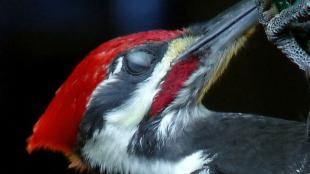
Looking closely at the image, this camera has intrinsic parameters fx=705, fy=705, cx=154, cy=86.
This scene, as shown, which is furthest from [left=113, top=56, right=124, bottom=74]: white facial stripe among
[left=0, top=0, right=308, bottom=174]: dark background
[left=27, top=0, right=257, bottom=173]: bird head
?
[left=0, top=0, right=308, bottom=174]: dark background

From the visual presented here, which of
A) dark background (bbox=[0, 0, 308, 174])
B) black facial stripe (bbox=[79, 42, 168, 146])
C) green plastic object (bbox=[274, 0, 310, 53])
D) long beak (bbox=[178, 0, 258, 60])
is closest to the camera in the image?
green plastic object (bbox=[274, 0, 310, 53])

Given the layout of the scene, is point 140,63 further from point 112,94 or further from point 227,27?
point 227,27

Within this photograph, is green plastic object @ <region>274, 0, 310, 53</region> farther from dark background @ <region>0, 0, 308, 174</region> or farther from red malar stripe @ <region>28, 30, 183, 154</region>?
dark background @ <region>0, 0, 308, 174</region>

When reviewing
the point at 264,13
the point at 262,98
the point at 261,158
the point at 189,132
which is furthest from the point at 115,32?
the point at 264,13

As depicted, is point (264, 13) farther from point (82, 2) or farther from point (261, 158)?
point (82, 2)

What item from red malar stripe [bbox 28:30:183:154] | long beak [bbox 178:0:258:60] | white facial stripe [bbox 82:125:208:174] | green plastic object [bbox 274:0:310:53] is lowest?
white facial stripe [bbox 82:125:208:174]

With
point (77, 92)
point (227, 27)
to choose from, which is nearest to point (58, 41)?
point (77, 92)
